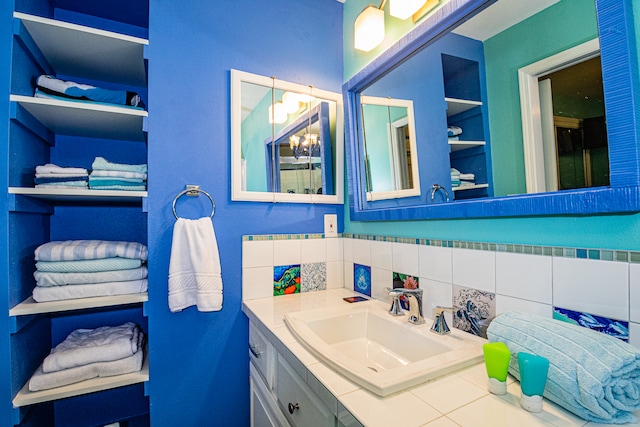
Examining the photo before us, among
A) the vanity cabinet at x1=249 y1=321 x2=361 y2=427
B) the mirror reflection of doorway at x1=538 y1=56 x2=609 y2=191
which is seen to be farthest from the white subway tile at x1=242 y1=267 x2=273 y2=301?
the mirror reflection of doorway at x1=538 y1=56 x2=609 y2=191

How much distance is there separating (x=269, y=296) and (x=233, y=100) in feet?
2.89

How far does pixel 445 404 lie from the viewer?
1.89ft

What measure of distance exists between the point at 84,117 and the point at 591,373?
1.65 m

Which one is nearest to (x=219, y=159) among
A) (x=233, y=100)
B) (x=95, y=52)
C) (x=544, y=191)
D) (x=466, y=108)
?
(x=233, y=100)

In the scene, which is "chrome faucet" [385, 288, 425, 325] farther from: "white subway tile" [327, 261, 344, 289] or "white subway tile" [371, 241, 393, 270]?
"white subway tile" [327, 261, 344, 289]

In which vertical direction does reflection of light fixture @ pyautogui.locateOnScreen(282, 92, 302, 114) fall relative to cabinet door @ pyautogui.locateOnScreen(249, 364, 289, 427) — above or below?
above

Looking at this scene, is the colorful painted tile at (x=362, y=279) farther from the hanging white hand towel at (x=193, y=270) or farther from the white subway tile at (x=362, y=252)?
the hanging white hand towel at (x=193, y=270)

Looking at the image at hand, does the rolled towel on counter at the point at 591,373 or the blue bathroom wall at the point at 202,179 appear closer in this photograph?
the rolled towel on counter at the point at 591,373

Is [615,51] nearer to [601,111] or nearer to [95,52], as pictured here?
[601,111]

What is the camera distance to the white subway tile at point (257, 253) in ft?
4.33

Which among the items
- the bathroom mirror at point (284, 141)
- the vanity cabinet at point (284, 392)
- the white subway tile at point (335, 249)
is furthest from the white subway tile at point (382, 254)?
the vanity cabinet at point (284, 392)

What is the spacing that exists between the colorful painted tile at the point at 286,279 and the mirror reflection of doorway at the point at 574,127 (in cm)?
103

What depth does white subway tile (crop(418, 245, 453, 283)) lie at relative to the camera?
3.21 feet

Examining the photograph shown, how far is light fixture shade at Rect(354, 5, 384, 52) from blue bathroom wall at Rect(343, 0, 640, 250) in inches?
1.4
